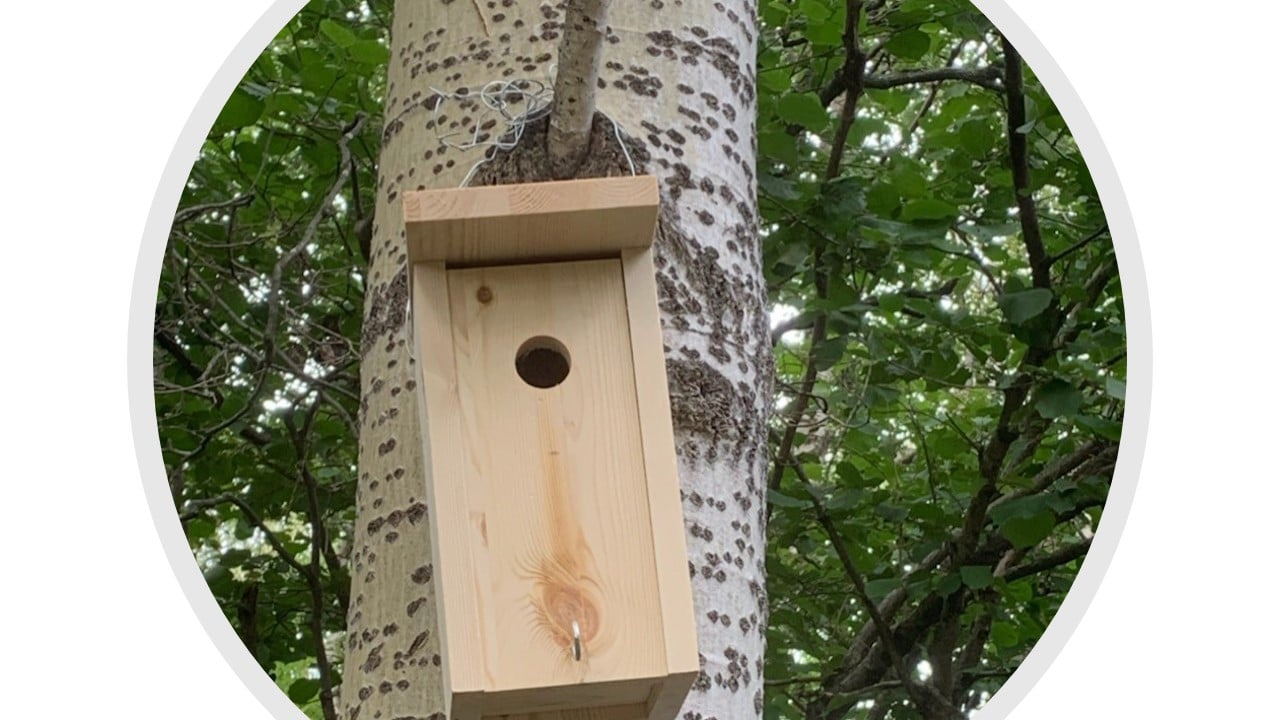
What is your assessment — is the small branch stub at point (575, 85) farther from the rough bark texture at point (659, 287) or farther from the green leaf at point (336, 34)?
the green leaf at point (336, 34)

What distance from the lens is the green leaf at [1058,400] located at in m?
3.01

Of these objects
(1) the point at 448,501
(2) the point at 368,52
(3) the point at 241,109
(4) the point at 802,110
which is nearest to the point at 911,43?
(4) the point at 802,110

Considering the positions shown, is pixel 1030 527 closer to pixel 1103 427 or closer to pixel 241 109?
pixel 1103 427

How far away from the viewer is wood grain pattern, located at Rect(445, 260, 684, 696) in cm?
148

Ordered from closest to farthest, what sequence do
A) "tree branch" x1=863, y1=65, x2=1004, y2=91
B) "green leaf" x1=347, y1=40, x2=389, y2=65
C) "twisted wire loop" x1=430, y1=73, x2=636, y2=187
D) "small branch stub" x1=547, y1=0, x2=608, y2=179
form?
"small branch stub" x1=547, y1=0, x2=608, y2=179 < "twisted wire loop" x1=430, y1=73, x2=636, y2=187 < "green leaf" x1=347, y1=40, x2=389, y2=65 < "tree branch" x1=863, y1=65, x2=1004, y2=91

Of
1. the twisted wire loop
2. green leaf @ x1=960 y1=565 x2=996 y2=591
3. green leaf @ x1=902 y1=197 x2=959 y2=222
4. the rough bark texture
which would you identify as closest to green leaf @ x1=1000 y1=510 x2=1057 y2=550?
green leaf @ x1=960 y1=565 x2=996 y2=591

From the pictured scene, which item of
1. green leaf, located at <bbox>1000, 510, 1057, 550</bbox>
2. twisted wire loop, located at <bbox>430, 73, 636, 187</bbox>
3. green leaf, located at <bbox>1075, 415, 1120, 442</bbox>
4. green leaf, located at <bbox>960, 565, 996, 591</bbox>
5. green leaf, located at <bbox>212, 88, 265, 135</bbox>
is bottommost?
green leaf, located at <bbox>960, 565, 996, 591</bbox>

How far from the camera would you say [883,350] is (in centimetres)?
346

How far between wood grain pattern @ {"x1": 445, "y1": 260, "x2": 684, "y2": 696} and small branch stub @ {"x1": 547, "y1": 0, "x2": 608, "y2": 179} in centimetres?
19

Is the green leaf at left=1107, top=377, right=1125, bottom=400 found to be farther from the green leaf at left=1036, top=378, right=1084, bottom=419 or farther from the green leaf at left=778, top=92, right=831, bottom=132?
the green leaf at left=778, top=92, right=831, bottom=132

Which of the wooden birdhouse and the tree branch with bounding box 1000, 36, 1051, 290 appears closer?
the wooden birdhouse

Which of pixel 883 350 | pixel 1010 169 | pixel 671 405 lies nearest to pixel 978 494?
pixel 883 350

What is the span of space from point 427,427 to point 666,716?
428 millimetres

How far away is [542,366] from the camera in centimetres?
167
